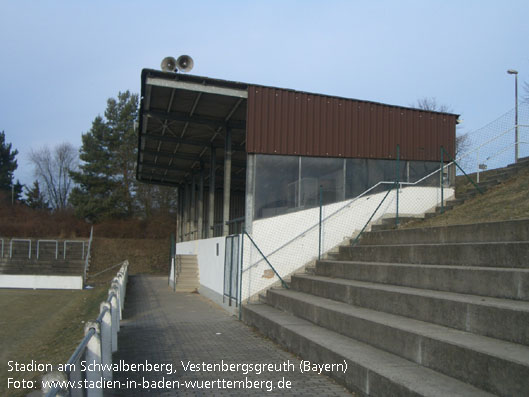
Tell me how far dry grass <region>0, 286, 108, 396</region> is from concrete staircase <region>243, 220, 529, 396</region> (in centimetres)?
411

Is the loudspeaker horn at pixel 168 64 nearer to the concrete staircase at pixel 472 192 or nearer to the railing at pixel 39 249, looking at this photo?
the concrete staircase at pixel 472 192

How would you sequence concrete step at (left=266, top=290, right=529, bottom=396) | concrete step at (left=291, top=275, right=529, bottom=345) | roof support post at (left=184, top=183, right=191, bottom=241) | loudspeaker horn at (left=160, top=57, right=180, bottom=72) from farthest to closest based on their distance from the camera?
roof support post at (left=184, top=183, right=191, bottom=241) < loudspeaker horn at (left=160, top=57, right=180, bottom=72) < concrete step at (left=291, top=275, right=529, bottom=345) < concrete step at (left=266, top=290, right=529, bottom=396)

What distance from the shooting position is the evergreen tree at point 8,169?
6575cm

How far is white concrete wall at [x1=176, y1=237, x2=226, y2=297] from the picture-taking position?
1634cm

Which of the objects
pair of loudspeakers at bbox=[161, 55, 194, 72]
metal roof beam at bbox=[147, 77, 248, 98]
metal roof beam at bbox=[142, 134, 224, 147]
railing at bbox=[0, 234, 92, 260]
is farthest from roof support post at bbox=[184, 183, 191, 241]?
metal roof beam at bbox=[147, 77, 248, 98]

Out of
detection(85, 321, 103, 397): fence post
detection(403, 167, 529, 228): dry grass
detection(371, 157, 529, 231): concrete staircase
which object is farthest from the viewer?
detection(371, 157, 529, 231): concrete staircase

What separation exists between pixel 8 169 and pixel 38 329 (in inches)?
2405

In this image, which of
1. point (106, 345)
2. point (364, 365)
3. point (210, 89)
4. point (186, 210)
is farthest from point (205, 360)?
point (186, 210)

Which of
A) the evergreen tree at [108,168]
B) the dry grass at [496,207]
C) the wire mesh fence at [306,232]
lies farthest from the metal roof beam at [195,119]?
the evergreen tree at [108,168]

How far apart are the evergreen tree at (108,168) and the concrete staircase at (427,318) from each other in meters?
44.3

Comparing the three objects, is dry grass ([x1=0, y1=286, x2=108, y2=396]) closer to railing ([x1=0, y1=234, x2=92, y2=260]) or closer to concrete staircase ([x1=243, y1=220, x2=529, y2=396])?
concrete staircase ([x1=243, y1=220, x2=529, y2=396])

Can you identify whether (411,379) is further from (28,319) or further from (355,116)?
(28,319)

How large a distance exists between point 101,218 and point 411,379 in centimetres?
4970

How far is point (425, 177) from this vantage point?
1499cm
